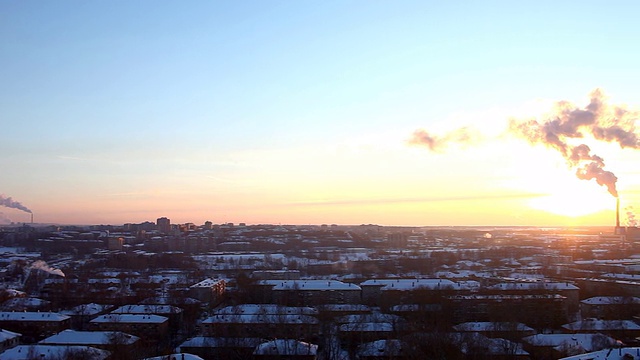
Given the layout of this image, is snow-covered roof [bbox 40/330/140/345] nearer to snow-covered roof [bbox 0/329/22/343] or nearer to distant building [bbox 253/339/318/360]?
snow-covered roof [bbox 0/329/22/343]

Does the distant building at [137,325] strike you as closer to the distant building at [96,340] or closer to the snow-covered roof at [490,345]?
the distant building at [96,340]

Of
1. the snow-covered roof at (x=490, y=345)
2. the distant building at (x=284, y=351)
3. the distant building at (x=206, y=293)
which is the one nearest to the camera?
the snow-covered roof at (x=490, y=345)

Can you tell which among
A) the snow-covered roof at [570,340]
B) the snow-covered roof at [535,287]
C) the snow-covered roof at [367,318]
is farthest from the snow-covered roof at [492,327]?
the snow-covered roof at [535,287]

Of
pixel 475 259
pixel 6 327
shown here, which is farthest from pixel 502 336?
pixel 475 259

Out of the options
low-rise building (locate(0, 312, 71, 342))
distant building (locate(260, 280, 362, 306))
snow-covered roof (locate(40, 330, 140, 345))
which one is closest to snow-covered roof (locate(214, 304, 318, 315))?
distant building (locate(260, 280, 362, 306))

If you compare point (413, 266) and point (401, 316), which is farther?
point (413, 266)

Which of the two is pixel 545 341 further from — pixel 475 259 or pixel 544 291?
pixel 475 259
